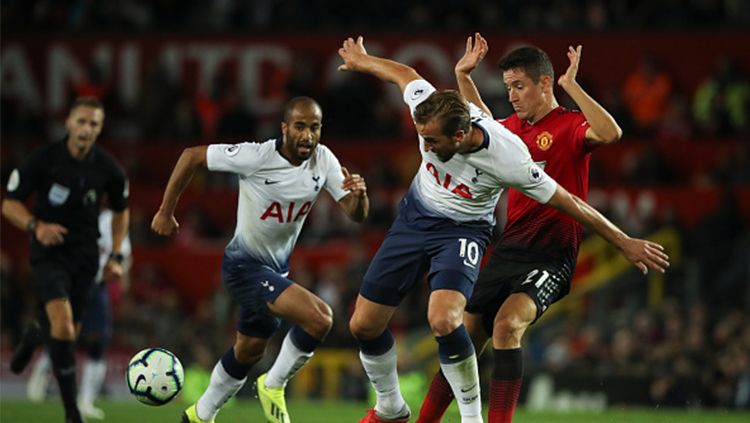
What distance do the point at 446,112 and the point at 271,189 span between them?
6.14 feet

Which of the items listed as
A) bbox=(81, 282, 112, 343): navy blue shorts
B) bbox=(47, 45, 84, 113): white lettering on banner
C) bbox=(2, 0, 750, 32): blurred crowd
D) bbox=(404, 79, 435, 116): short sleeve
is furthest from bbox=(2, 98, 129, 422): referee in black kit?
bbox=(47, 45, 84, 113): white lettering on banner

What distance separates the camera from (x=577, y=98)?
895 cm

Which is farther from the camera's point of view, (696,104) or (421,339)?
(696,104)

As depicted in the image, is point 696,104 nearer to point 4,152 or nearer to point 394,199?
point 394,199

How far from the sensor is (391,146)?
21.1m

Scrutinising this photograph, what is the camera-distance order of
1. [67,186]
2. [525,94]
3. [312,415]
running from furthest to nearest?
[312,415]
[67,186]
[525,94]

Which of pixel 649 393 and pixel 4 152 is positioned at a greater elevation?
pixel 4 152

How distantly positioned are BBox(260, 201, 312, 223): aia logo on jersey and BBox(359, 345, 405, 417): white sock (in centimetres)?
125

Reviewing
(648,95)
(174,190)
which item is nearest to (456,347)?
(174,190)

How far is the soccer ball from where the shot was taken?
9.38m

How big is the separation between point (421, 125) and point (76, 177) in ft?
12.6

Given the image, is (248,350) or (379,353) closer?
(379,353)

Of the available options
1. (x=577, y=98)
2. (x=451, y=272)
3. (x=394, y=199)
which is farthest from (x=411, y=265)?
(x=394, y=199)

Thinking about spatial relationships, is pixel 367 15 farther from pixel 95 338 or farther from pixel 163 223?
pixel 163 223
